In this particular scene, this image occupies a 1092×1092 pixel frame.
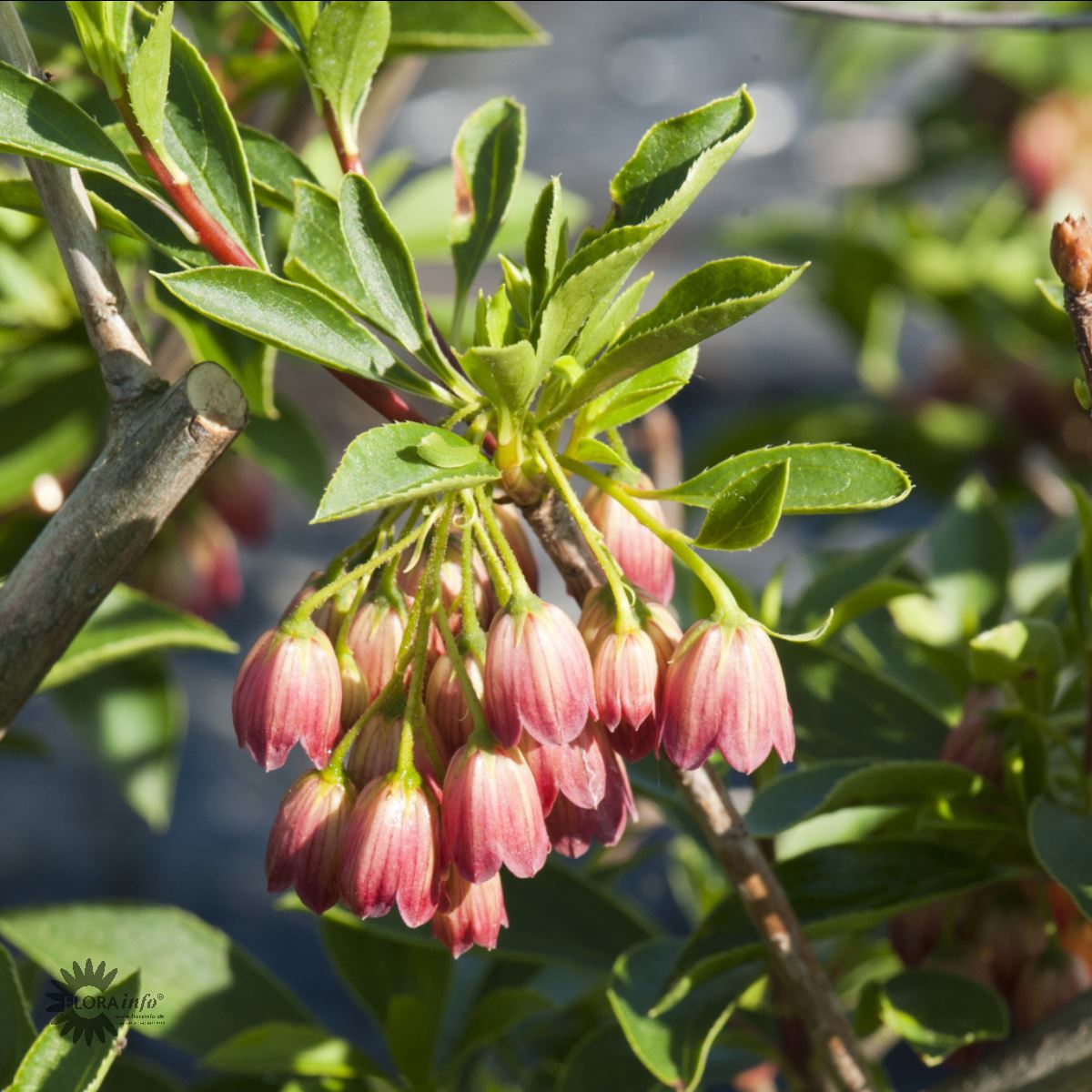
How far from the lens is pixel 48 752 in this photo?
1.53m

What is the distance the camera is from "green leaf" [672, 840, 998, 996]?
920 mm

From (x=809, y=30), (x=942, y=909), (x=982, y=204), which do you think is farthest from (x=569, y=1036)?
(x=809, y=30)

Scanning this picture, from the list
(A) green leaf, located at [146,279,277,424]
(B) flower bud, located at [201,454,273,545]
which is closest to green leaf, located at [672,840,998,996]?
(A) green leaf, located at [146,279,277,424]

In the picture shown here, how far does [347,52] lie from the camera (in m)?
0.82

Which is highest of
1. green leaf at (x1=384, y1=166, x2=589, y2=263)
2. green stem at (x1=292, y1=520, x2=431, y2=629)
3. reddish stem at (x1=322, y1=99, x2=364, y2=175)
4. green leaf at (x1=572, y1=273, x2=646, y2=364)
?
green leaf at (x1=384, y1=166, x2=589, y2=263)

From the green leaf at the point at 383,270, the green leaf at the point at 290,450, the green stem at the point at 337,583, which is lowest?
the green stem at the point at 337,583

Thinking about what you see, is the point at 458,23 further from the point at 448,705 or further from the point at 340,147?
the point at 448,705

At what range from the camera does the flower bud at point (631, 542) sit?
30.5 inches

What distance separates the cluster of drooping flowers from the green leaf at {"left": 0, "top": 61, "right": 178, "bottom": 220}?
23 centimetres

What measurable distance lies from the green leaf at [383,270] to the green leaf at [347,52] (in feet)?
0.38

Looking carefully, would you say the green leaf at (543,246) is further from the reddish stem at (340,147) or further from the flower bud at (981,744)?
the flower bud at (981,744)

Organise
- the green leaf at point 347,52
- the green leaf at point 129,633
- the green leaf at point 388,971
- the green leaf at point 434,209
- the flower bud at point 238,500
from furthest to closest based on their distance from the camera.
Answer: the flower bud at point 238,500
the green leaf at point 434,209
the green leaf at point 388,971
the green leaf at point 129,633
the green leaf at point 347,52

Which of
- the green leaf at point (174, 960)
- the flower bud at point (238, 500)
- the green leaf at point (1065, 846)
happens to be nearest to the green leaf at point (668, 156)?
the green leaf at point (1065, 846)

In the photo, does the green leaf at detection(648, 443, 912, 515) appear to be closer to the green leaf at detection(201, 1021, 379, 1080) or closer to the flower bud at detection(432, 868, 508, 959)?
the flower bud at detection(432, 868, 508, 959)
